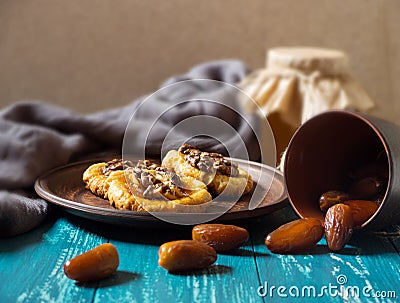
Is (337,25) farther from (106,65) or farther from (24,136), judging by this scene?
(24,136)

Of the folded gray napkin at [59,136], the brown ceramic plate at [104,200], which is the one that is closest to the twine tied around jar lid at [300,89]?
the folded gray napkin at [59,136]

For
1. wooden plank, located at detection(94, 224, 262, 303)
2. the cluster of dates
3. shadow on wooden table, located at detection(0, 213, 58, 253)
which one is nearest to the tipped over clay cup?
the cluster of dates

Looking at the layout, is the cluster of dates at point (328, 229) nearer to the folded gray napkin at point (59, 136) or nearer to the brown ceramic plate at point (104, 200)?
the brown ceramic plate at point (104, 200)

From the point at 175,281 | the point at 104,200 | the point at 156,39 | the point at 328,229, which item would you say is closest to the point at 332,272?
the point at 328,229

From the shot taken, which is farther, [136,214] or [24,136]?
[24,136]

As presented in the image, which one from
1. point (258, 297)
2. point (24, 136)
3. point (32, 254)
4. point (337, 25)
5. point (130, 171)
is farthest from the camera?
point (337, 25)

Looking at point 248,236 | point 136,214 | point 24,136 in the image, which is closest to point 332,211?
point 248,236

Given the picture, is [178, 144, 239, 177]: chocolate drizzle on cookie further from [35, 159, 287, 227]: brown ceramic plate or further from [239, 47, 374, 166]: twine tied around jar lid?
[239, 47, 374, 166]: twine tied around jar lid
